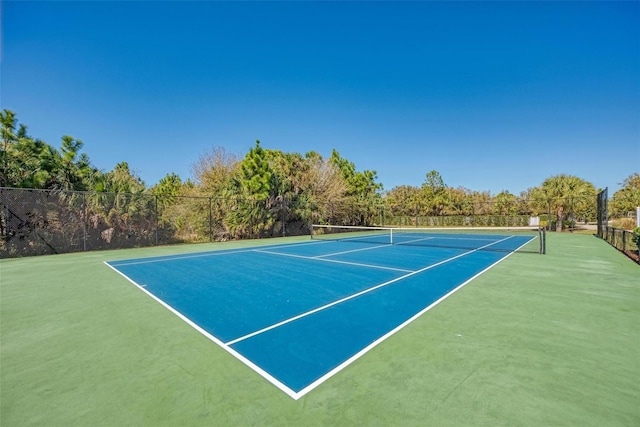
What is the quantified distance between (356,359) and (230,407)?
1.27 m

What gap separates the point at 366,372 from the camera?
2746mm

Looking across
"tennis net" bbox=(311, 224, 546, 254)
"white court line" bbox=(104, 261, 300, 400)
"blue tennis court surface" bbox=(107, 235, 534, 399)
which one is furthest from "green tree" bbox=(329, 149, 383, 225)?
"white court line" bbox=(104, 261, 300, 400)

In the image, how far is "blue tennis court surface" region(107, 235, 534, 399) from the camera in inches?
122

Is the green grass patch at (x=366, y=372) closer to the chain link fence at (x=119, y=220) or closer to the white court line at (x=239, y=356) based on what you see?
the white court line at (x=239, y=356)

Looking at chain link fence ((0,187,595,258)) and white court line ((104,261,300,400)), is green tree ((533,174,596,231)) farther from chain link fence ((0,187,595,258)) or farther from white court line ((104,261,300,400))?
white court line ((104,261,300,400))

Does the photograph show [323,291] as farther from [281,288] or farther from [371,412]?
[371,412]

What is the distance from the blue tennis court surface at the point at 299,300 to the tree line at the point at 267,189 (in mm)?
6988

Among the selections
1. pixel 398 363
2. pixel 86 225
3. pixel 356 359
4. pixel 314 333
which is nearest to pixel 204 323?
pixel 314 333

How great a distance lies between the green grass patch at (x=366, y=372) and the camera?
217 centimetres

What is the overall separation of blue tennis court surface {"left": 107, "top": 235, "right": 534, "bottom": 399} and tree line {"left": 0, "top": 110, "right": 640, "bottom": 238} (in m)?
6.99

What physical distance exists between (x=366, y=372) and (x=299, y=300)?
2428 millimetres

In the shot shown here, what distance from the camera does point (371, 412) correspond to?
219 centimetres

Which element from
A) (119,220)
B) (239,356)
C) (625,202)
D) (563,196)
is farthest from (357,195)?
(625,202)

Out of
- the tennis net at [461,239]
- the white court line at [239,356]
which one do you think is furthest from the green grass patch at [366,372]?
the tennis net at [461,239]
